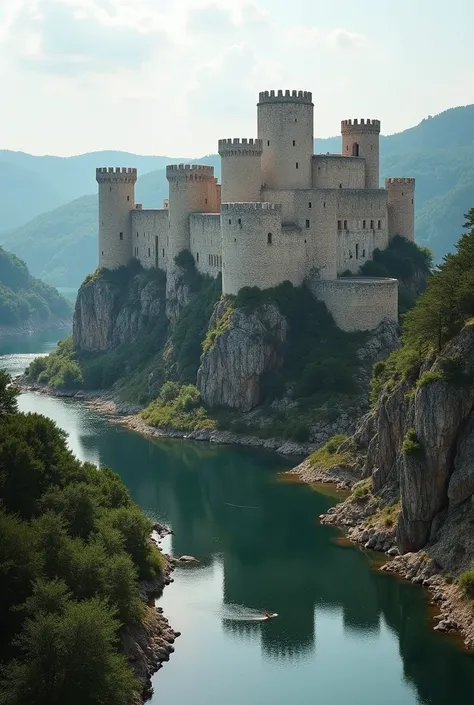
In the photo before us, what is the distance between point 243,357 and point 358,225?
9.03 m

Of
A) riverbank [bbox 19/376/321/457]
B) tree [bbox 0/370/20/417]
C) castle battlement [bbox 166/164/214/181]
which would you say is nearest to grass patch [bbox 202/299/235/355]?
riverbank [bbox 19/376/321/457]

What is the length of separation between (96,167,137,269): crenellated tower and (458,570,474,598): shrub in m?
45.8

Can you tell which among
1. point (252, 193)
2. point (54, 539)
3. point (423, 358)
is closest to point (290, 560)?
point (423, 358)

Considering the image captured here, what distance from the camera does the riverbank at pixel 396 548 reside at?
37031mm

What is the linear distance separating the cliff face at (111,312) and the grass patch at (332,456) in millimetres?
23378

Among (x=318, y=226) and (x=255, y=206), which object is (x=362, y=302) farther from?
(x=255, y=206)

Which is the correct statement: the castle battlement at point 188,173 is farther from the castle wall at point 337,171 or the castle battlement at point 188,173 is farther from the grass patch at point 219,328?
the grass patch at point 219,328

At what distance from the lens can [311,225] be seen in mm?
65125

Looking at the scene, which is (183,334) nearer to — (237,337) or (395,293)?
(237,337)

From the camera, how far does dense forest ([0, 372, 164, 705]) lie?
31109 mm

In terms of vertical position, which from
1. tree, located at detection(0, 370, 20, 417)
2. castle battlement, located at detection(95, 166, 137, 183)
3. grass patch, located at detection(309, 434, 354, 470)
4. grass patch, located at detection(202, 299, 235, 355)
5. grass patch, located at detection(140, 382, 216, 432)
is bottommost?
grass patch, located at detection(309, 434, 354, 470)

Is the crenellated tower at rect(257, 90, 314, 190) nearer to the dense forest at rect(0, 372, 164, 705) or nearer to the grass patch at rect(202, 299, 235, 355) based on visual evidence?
the grass patch at rect(202, 299, 235, 355)

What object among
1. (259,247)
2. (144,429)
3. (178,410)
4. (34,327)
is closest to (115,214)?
(259,247)

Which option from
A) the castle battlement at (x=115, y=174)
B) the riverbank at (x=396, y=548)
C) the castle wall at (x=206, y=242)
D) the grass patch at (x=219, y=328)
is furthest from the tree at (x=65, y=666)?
the castle battlement at (x=115, y=174)
